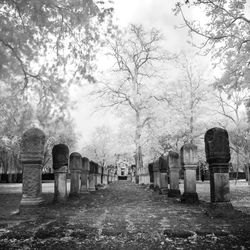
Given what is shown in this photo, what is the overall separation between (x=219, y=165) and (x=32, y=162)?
13.9 feet

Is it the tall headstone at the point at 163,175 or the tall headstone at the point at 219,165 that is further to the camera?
the tall headstone at the point at 163,175

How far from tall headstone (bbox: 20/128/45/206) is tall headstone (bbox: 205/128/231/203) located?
3888mm

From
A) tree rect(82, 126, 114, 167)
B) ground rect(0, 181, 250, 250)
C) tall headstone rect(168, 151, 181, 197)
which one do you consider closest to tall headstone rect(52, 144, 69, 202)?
ground rect(0, 181, 250, 250)

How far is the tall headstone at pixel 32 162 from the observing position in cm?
703

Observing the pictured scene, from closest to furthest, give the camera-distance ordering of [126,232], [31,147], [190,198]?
[126,232] → [31,147] → [190,198]

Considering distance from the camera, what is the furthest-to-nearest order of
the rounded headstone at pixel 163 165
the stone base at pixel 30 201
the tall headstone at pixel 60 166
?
the rounded headstone at pixel 163 165 < the tall headstone at pixel 60 166 < the stone base at pixel 30 201

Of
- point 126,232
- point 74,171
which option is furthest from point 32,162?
point 74,171

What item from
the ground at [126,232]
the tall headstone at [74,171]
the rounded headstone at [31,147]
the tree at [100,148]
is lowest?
the ground at [126,232]

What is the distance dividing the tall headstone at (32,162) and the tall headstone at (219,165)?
3888 millimetres

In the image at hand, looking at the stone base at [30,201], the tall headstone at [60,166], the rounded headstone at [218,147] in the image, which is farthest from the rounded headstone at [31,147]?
the rounded headstone at [218,147]

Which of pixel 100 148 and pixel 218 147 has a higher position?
pixel 100 148

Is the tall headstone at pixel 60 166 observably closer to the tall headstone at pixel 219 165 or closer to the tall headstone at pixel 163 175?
the tall headstone at pixel 219 165

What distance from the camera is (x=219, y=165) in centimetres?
649

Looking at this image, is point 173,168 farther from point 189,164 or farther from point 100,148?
point 100,148
